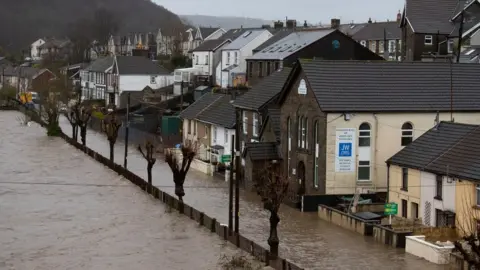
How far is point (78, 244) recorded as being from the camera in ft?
97.6

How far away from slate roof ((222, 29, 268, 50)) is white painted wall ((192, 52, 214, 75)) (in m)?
3.91

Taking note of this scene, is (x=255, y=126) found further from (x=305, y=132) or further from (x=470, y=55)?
(x=470, y=55)

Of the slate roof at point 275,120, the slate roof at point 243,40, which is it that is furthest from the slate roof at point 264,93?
the slate roof at point 243,40

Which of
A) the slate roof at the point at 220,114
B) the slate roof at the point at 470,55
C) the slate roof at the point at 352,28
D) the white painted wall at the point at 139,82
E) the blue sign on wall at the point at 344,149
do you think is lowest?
the blue sign on wall at the point at 344,149

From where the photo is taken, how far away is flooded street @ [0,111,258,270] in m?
27.4

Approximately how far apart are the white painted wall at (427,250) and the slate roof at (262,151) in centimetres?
1439

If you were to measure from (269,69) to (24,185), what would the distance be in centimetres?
2541

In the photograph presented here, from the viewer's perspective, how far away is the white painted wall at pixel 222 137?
49656mm

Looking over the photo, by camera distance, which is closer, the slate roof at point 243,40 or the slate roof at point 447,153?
the slate roof at point 447,153

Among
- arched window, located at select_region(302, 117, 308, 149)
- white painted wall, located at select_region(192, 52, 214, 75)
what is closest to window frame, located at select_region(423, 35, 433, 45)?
arched window, located at select_region(302, 117, 308, 149)

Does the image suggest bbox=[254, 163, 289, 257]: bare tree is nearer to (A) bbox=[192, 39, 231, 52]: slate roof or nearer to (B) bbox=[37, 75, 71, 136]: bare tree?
(B) bbox=[37, 75, 71, 136]: bare tree

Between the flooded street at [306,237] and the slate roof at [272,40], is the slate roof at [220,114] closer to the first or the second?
the flooded street at [306,237]

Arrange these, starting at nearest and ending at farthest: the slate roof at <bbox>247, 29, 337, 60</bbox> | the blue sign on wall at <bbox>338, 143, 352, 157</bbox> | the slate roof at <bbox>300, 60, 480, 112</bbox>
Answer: the blue sign on wall at <bbox>338, 143, 352, 157</bbox> < the slate roof at <bbox>300, 60, 480, 112</bbox> < the slate roof at <bbox>247, 29, 337, 60</bbox>

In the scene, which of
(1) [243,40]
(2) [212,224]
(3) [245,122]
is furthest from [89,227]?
(1) [243,40]
